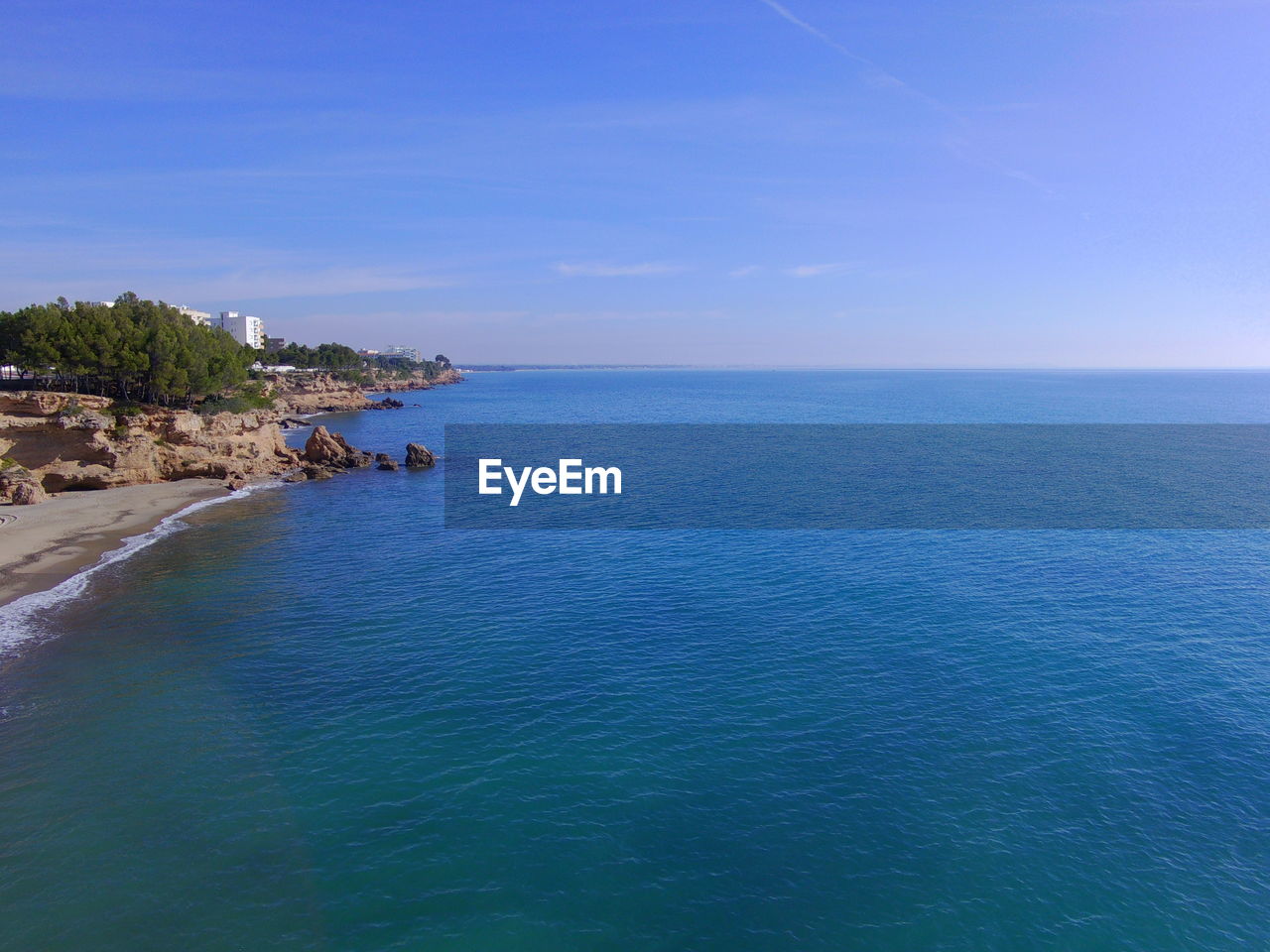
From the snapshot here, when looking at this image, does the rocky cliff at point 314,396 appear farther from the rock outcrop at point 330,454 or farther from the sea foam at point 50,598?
the sea foam at point 50,598

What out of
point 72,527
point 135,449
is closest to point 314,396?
point 135,449

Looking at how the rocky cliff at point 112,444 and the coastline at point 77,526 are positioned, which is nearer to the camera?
the coastline at point 77,526

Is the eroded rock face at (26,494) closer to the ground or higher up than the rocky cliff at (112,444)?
closer to the ground

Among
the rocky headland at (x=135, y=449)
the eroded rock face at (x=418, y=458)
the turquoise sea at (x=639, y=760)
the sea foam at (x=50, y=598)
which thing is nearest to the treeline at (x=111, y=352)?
the rocky headland at (x=135, y=449)

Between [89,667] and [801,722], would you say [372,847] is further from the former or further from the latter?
[89,667]

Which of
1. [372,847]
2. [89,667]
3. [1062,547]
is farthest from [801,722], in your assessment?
[1062,547]

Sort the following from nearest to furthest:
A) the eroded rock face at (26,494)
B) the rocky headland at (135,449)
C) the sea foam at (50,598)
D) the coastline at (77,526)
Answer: the sea foam at (50,598) < the coastline at (77,526) < the eroded rock face at (26,494) < the rocky headland at (135,449)

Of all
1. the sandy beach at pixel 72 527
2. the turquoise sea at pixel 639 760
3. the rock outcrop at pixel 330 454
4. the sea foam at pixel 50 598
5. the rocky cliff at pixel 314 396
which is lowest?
the turquoise sea at pixel 639 760
